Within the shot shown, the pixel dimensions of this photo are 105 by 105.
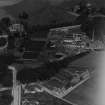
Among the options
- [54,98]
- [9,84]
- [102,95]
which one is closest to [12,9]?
[9,84]

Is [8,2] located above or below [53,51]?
above

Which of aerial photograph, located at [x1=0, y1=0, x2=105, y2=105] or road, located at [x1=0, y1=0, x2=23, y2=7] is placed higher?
road, located at [x1=0, y1=0, x2=23, y2=7]

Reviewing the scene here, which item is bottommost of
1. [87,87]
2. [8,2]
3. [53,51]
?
[87,87]

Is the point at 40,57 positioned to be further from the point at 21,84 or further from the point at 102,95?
the point at 102,95

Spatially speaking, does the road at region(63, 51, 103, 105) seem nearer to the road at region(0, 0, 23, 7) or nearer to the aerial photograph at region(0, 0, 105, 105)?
the aerial photograph at region(0, 0, 105, 105)

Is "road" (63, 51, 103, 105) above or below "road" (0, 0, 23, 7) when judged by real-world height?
below

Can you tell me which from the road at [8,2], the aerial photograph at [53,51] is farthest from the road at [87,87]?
the road at [8,2]

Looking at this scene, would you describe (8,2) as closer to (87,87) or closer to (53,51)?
(53,51)

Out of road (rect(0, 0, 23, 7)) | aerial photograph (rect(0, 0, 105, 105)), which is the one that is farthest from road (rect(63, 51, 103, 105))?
road (rect(0, 0, 23, 7))

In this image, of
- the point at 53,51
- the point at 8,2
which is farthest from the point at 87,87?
the point at 8,2

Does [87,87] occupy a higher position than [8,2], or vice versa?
[8,2]
